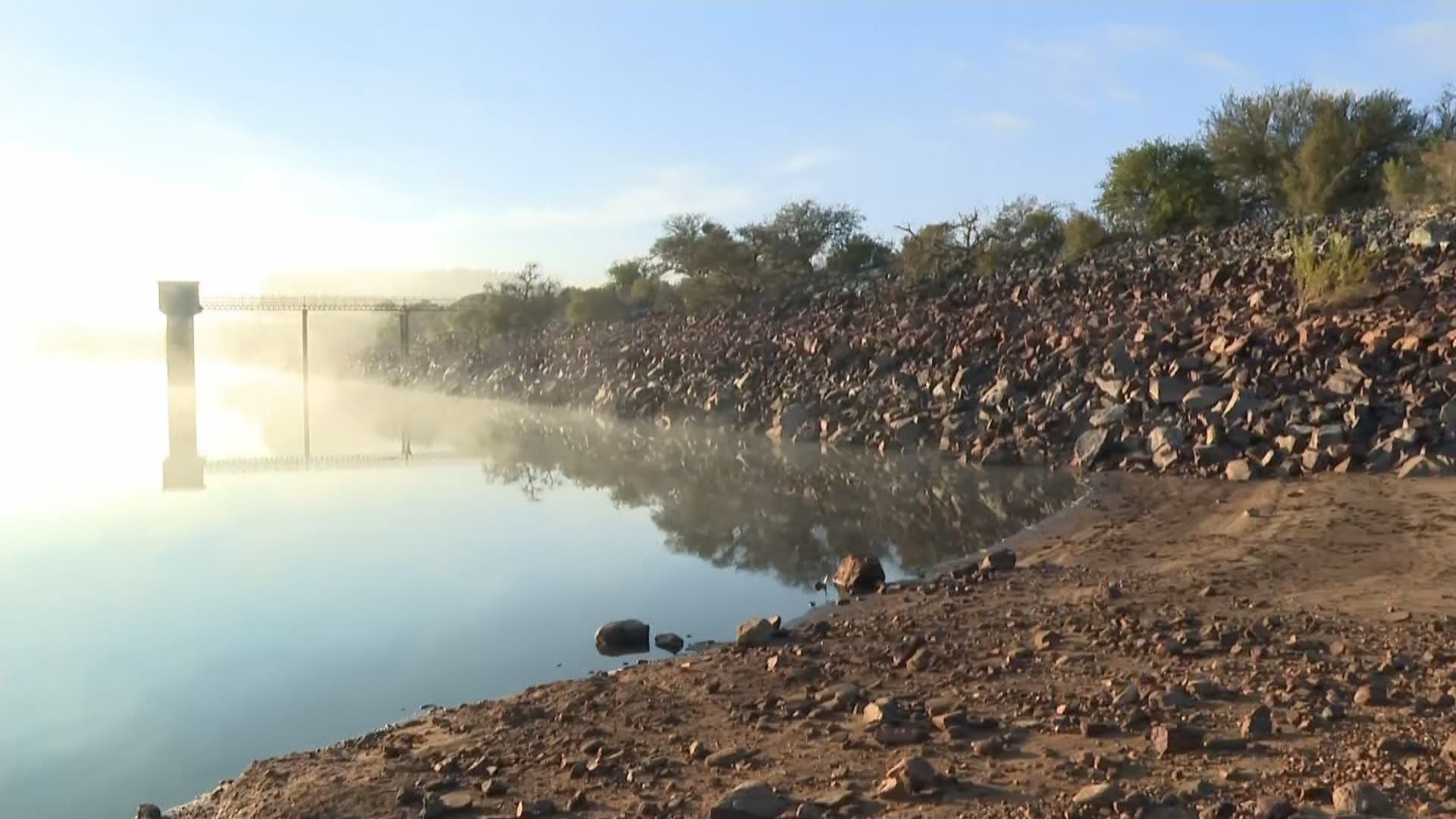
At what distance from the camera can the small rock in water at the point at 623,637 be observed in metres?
7.27

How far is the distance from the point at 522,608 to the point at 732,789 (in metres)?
4.66

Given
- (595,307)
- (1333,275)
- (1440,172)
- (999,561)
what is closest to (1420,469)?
(999,561)

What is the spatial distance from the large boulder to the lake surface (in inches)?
17.5

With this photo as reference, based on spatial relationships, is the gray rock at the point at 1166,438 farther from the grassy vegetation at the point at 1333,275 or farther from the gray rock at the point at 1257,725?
the gray rock at the point at 1257,725

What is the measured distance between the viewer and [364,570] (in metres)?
10.1

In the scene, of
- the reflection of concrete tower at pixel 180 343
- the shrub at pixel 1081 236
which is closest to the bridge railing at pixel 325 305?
the reflection of concrete tower at pixel 180 343

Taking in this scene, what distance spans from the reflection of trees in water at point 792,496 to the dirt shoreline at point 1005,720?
303 centimetres

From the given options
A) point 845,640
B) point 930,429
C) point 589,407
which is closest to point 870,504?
point 930,429

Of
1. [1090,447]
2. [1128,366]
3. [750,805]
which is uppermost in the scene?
[1128,366]

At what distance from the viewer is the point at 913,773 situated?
164 inches

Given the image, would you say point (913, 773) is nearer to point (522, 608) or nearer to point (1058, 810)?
point (1058, 810)

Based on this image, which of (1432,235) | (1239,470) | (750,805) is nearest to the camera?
(750,805)

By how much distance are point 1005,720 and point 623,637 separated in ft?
10.1

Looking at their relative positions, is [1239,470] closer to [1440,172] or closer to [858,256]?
[1440,172]
